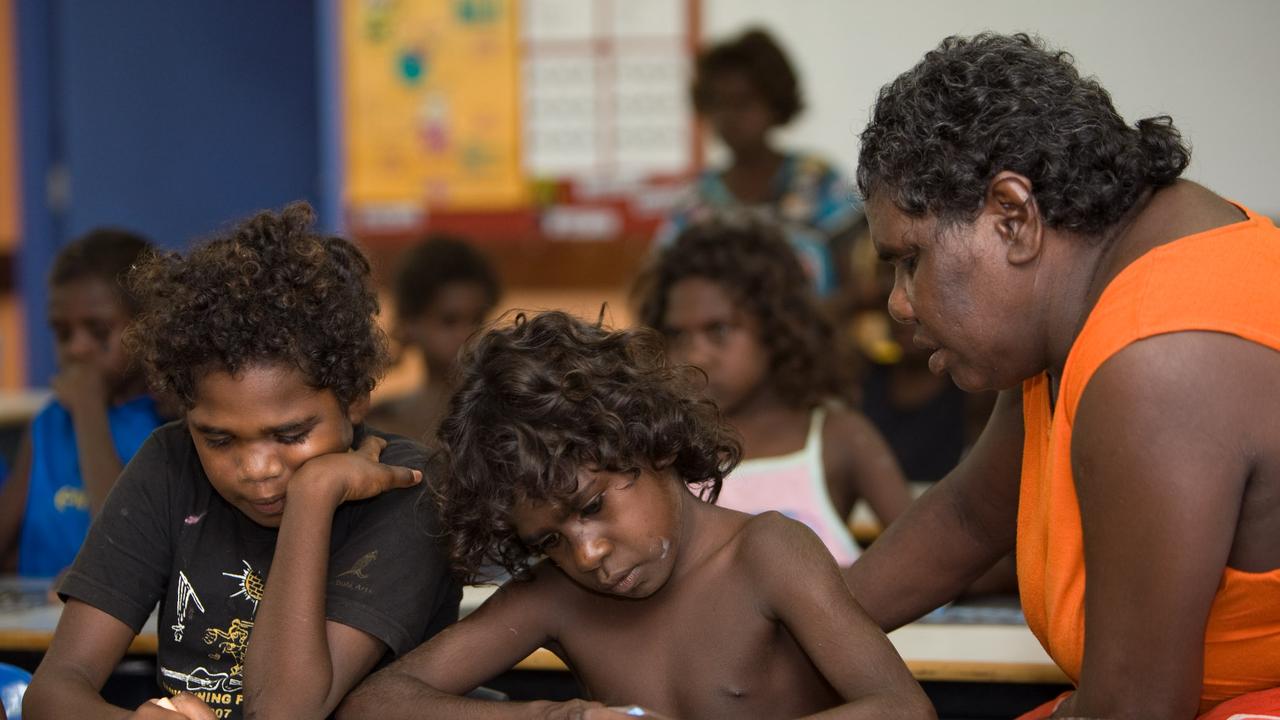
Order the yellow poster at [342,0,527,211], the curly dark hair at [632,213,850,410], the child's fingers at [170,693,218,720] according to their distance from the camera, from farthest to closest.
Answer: the yellow poster at [342,0,527,211] < the curly dark hair at [632,213,850,410] < the child's fingers at [170,693,218,720]

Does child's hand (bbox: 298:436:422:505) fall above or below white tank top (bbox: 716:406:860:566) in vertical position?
above

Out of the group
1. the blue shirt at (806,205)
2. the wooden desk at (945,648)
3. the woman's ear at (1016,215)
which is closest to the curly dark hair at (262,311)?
the wooden desk at (945,648)

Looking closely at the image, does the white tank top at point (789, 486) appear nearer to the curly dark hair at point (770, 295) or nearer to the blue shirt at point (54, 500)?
the curly dark hair at point (770, 295)

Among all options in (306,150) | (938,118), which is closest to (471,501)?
(938,118)

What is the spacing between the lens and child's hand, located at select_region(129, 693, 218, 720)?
1577mm

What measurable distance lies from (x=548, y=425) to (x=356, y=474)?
0.30 meters

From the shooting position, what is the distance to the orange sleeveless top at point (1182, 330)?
1.27 meters

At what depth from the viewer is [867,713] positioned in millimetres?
1482

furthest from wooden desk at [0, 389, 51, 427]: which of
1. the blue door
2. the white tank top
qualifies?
the white tank top

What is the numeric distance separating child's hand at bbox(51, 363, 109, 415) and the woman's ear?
2.15 metres

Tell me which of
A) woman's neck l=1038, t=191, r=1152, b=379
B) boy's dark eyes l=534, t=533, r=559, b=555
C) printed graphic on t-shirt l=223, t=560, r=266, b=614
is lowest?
printed graphic on t-shirt l=223, t=560, r=266, b=614

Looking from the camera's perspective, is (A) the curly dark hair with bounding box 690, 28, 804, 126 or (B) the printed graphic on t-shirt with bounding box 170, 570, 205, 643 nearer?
(B) the printed graphic on t-shirt with bounding box 170, 570, 205, 643

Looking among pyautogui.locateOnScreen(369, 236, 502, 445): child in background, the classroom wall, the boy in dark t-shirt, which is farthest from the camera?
the classroom wall

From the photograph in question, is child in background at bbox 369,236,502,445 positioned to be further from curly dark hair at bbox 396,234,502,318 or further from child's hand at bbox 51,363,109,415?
child's hand at bbox 51,363,109,415
